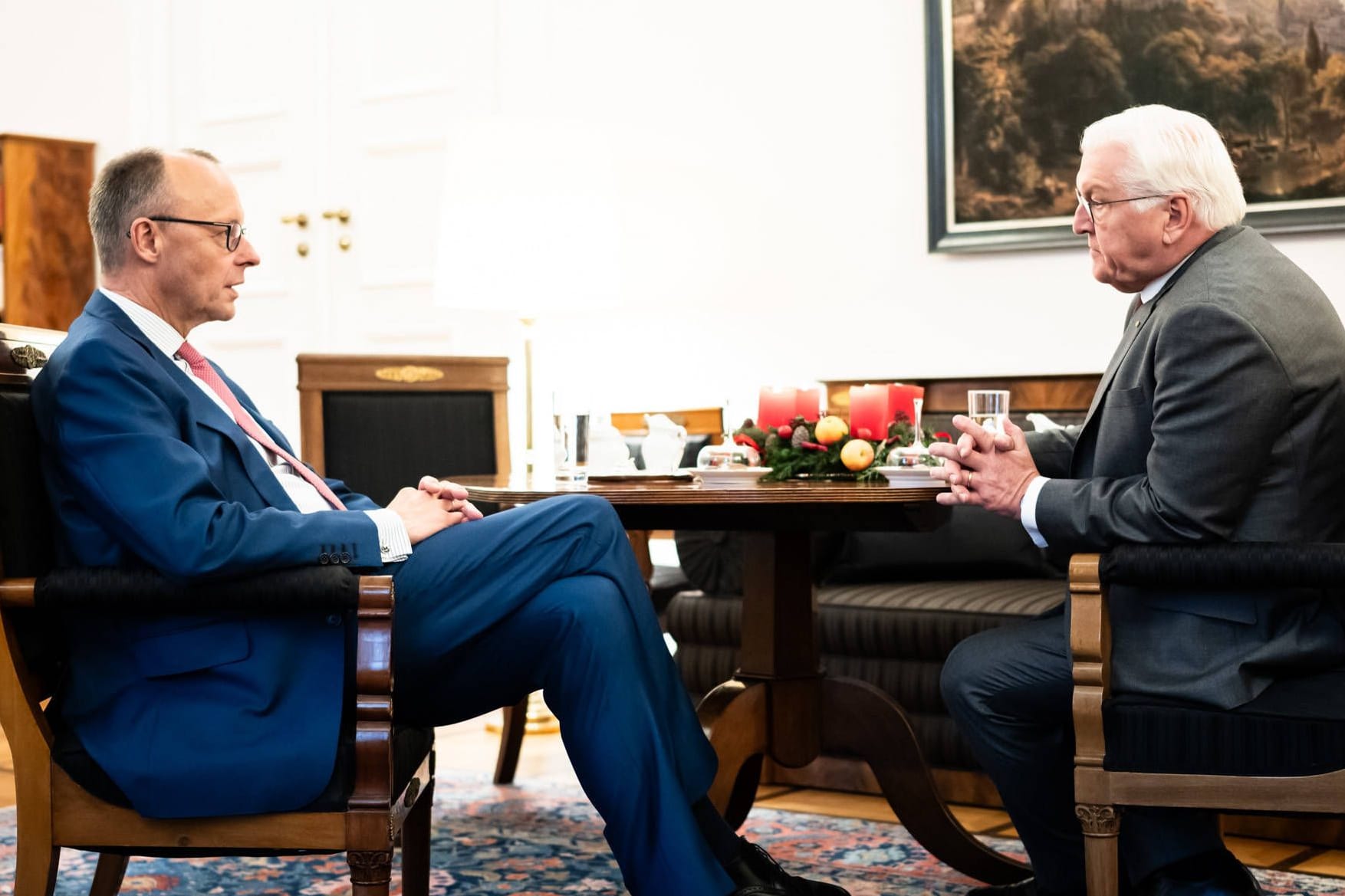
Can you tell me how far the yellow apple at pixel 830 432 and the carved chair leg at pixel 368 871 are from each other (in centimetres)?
98

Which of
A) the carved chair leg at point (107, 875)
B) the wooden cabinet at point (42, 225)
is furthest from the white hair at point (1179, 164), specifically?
the wooden cabinet at point (42, 225)

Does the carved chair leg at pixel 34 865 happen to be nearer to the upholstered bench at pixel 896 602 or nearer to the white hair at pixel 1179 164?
the white hair at pixel 1179 164

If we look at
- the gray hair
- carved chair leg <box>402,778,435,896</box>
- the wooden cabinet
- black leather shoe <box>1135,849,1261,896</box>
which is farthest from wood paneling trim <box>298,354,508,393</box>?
the wooden cabinet

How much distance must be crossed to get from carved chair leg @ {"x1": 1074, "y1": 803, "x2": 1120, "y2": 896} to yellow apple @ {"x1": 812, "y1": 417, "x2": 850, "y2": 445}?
75cm

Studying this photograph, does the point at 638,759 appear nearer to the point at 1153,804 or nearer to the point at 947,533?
the point at 1153,804

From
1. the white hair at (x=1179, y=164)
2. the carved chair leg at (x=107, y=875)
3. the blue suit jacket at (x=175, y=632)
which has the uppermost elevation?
the white hair at (x=1179, y=164)

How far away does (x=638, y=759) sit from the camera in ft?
6.09

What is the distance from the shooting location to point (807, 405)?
2.55 meters

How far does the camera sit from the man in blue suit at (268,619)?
177cm

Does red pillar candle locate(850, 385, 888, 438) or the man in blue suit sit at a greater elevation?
red pillar candle locate(850, 385, 888, 438)

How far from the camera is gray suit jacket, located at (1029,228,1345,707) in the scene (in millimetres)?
1846

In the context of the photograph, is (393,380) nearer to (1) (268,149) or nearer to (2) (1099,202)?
(2) (1099,202)

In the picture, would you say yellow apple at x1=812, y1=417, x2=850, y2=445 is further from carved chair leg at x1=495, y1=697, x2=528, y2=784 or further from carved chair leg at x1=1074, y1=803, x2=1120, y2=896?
carved chair leg at x1=495, y1=697, x2=528, y2=784

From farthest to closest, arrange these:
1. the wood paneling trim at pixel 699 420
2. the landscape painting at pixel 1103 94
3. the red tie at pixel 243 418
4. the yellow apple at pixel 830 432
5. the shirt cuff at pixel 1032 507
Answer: the wood paneling trim at pixel 699 420 → the landscape painting at pixel 1103 94 → the yellow apple at pixel 830 432 → the red tie at pixel 243 418 → the shirt cuff at pixel 1032 507
